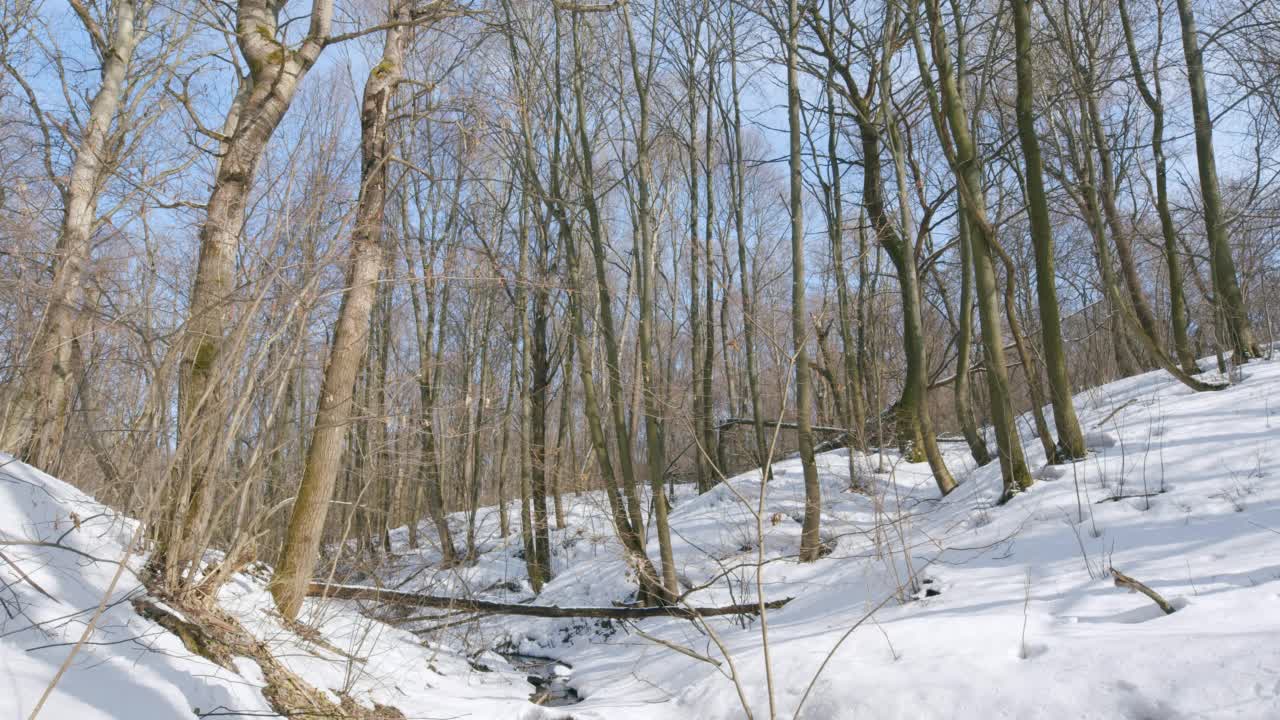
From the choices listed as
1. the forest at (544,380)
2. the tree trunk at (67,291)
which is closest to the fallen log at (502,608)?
the forest at (544,380)

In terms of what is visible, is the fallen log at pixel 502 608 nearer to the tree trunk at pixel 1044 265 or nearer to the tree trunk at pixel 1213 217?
the tree trunk at pixel 1044 265

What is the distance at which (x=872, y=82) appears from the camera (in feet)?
29.8

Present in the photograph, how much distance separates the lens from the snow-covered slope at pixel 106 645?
8.96 ft

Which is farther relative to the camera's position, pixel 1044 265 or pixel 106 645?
pixel 1044 265

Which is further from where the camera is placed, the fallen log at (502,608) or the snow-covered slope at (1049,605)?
the fallen log at (502,608)

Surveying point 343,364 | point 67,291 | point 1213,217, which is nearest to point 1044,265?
point 1213,217

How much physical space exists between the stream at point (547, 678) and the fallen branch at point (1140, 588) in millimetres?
4152

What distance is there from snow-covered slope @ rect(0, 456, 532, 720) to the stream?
902 millimetres

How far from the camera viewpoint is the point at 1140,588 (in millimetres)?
3570

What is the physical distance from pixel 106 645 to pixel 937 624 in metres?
4.30

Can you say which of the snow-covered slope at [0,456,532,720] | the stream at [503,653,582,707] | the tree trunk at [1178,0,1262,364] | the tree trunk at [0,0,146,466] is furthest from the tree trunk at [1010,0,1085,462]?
the tree trunk at [0,0,146,466]

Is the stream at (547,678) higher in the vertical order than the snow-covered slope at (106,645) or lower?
lower

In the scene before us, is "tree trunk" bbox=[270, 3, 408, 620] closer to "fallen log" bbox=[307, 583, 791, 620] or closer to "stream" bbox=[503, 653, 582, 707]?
"fallen log" bbox=[307, 583, 791, 620]

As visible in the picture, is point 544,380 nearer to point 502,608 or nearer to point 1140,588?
point 502,608
